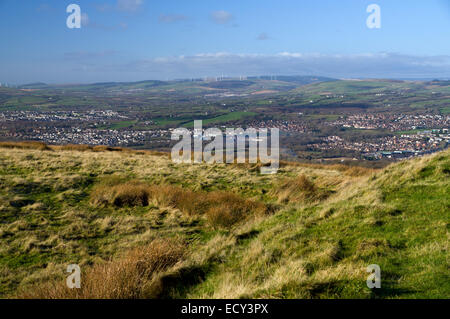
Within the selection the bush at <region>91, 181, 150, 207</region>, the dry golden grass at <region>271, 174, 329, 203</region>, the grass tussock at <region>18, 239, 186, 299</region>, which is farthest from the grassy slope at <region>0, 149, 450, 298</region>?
the bush at <region>91, 181, 150, 207</region>

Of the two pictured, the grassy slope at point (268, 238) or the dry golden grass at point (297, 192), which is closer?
the grassy slope at point (268, 238)

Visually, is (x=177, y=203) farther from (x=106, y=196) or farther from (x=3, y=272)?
(x=3, y=272)

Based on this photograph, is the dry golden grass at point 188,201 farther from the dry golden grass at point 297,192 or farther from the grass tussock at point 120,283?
the grass tussock at point 120,283

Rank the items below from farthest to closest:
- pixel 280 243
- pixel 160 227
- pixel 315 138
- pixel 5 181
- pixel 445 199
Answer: pixel 315 138
pixel 5 181
pixel 160 227
pixel 445 199
pixel 280 243

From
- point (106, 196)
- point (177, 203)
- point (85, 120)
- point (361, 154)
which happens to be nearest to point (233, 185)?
point (177, 203)

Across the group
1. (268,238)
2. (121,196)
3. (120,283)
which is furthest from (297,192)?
(120,283)

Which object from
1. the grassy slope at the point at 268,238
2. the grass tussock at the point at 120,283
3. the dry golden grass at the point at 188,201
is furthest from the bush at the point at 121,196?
the grass tussock at the point at 120,283
